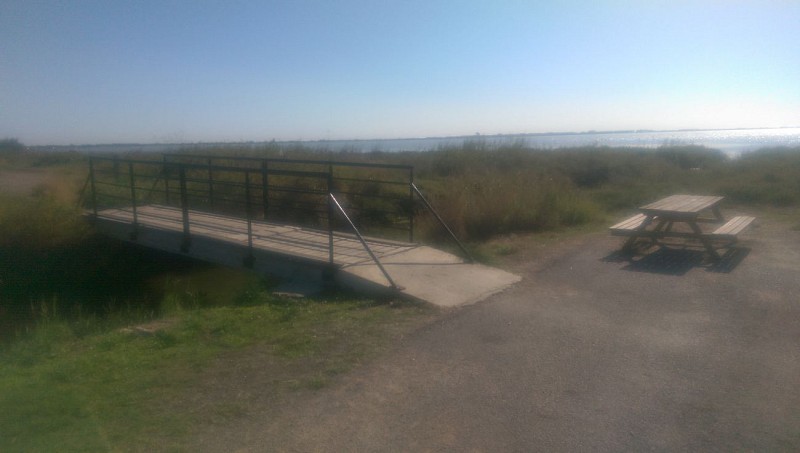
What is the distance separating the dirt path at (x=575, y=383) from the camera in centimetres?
422

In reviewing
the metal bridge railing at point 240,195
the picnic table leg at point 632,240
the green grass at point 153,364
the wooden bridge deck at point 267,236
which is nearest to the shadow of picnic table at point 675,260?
the picnic table leg at point 632,240

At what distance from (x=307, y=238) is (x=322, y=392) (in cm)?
583

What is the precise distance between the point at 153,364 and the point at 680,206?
875 cm

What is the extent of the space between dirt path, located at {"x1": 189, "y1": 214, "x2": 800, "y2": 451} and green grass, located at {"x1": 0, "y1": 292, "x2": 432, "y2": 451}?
1.23 ft

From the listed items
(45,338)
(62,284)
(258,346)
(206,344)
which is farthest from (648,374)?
(62,284)

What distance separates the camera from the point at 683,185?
21.4m

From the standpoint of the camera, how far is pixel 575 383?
508 cm

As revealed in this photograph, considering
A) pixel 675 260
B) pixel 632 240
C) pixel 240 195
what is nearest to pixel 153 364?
pixel 675 260

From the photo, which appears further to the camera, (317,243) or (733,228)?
(733,228)

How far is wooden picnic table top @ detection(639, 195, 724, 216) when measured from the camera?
10156 millimetres

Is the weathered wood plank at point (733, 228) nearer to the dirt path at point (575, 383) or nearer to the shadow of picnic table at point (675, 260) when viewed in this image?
the shadow of picnic table at point (675, 260)

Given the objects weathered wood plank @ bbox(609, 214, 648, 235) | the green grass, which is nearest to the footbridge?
the green grass

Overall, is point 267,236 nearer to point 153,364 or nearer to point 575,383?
point 153,364

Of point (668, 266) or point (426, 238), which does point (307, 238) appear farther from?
point (668, 266)
